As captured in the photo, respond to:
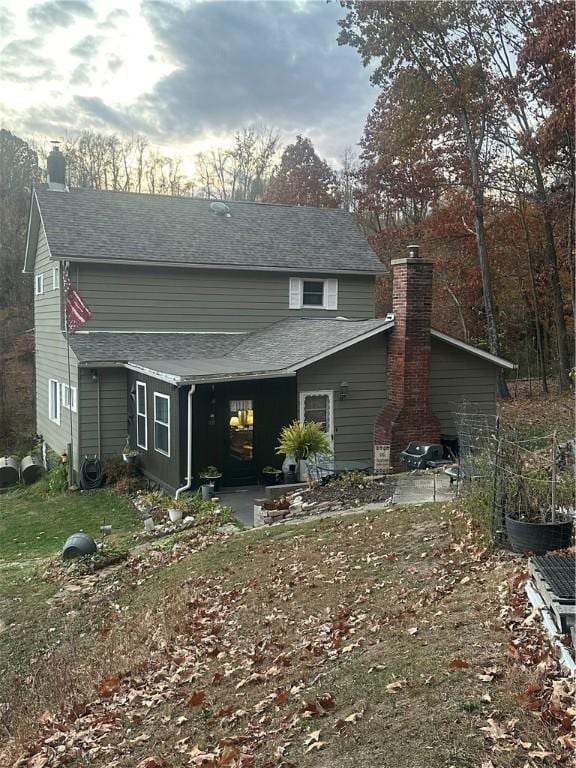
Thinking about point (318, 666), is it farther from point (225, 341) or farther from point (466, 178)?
point (466, 178)

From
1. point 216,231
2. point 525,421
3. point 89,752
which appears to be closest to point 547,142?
point 525,421

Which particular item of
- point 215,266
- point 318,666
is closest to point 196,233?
point 215,266

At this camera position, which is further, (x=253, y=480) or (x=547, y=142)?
(x=547, y=142)

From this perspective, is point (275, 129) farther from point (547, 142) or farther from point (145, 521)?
point (145, 521)

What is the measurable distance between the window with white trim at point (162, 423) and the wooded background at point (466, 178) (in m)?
10.8

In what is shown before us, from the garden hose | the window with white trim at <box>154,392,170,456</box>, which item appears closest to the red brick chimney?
the window with white trim at <box>154,392,170,456</box>

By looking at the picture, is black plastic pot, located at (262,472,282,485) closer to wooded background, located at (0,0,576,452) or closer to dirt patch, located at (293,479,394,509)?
dirt patch, located at (293,479,394,509)

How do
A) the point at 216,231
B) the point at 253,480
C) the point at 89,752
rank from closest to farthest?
the point at 89,752 < the point at 253,480 < the point at 216,231

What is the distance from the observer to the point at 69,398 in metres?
17.5

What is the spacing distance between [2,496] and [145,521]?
673 centimetres

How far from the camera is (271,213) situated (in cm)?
2242

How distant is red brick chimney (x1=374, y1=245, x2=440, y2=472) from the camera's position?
14.6 m

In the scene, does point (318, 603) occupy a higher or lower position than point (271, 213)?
lower

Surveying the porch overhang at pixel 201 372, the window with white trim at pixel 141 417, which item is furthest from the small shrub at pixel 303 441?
the window with white trim at pixel 141 417
